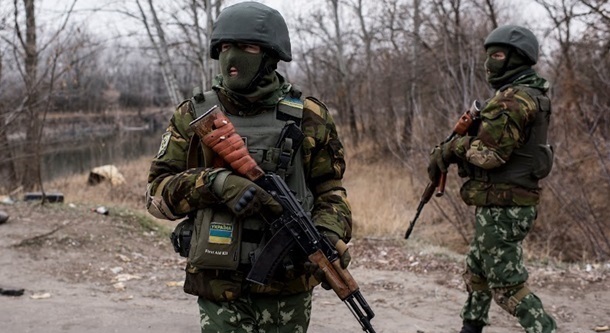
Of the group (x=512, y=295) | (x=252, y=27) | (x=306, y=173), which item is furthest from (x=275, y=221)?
(x=512, y=295)

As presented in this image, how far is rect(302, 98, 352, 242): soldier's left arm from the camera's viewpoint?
81.0 inches

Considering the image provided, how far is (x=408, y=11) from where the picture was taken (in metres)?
14.6

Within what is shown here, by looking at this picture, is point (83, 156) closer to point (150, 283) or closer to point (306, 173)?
point (150, 283)

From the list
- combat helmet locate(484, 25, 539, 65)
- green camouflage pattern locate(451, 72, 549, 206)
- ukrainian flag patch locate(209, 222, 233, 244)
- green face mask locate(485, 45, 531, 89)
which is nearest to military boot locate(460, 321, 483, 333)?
green camouflage pattern locate(451, 72, 549, 206)

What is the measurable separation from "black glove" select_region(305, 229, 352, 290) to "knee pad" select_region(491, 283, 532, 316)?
1.60m

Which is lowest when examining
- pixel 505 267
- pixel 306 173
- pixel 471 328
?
pixel 471 328

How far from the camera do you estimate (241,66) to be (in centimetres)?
195

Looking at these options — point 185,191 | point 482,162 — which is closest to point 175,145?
point 185,191

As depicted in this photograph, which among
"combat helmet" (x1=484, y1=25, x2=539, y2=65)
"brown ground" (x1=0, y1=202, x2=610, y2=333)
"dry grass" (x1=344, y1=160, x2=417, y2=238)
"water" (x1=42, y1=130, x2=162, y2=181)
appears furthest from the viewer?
"water" (x1=42, y1=130, x2=162, y2=181)

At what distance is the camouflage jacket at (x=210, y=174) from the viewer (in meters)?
1.89

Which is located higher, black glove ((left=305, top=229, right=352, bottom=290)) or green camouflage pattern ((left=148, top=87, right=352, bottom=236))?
green camouflage pattern ((left=148, top=87, right=352, bottom=236))

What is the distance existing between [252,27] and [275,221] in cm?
63

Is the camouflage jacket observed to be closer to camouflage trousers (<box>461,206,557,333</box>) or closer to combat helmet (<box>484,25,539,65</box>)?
camouflage trousers (<box>461,206,557,333</box>)

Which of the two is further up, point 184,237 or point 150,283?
point 184,237
